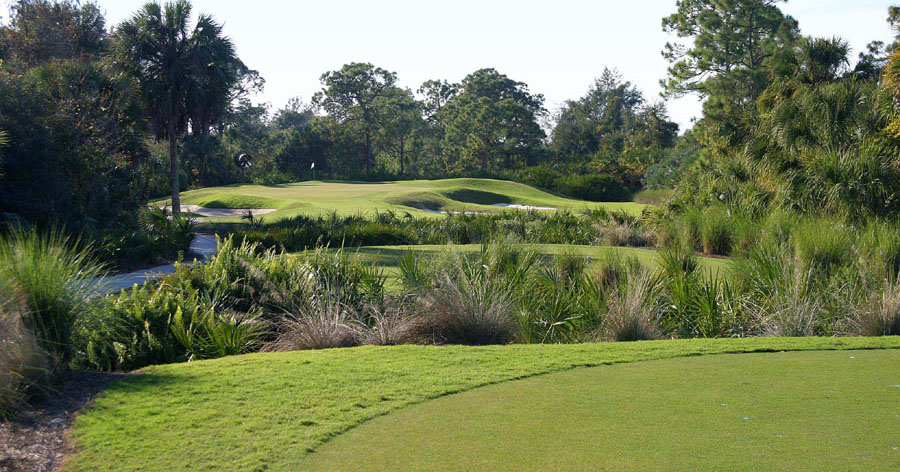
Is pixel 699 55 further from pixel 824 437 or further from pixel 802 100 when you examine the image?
pixel 824 437

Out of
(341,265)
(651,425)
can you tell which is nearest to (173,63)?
(341,265)

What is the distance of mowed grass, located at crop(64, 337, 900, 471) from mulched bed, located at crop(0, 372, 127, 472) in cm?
10

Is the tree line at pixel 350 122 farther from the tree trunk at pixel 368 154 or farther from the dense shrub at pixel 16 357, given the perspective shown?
the dense shrub at pixel 16 357

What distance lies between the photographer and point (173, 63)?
81.4ft

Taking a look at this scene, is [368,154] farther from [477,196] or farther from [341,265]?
[341,265]

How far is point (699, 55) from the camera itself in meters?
46.3

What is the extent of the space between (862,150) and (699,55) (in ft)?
111

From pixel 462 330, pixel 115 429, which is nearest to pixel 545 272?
pixel 462 330

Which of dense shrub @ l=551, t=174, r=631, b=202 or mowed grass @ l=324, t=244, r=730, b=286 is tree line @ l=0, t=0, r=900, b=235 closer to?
dense shrub @ l=551, t=174, r=631, b=202

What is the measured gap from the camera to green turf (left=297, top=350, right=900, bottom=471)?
3.60 meters

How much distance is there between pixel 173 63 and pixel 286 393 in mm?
22658

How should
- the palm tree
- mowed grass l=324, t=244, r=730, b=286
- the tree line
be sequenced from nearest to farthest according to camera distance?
1. mowed grass l=324, t=244, r=730, b=286
2. the tree line
3. the palm tree

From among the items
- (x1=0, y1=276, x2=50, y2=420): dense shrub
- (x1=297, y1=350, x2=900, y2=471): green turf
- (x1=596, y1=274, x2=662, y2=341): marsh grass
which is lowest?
(x1=596, y1=274, x2=662, y2=341): marsh grass

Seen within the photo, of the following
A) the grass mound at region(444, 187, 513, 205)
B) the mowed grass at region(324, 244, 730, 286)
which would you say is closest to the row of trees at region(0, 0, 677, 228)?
the mowed grass at region(324, 244, 730, 286)
